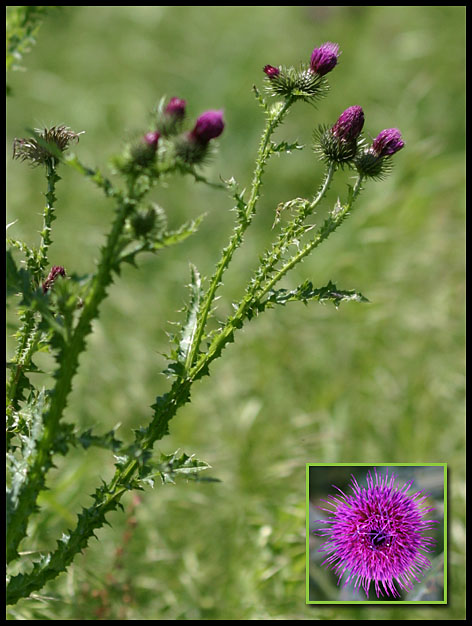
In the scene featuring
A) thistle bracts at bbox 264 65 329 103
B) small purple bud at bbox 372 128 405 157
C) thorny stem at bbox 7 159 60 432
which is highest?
thistle bracts at bbox 264 65 329 103

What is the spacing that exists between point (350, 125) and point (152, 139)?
472 mm

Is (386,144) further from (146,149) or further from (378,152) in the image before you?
(146,149)

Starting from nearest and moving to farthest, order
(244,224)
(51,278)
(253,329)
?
1. (244,224)
2. (51,278)
3. (253,329)

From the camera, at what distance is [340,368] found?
3939 millimetres

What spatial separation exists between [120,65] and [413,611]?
535cm

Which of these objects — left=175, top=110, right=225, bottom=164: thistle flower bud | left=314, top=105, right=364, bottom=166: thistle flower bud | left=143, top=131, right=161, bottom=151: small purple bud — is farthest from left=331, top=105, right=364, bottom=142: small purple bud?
left=143, top=131, right=161, bottom=151: small purple bud

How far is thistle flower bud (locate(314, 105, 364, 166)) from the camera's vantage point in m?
1.52

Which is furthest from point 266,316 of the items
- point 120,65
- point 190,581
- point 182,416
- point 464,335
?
point 120,65

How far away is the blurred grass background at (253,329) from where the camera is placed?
2750 millimetres

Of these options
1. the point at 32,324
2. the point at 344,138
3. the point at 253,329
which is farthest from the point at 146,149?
the point at 253,329

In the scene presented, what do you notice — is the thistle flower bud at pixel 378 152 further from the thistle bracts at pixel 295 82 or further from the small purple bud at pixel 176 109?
the small purple bud at pixel 176 109

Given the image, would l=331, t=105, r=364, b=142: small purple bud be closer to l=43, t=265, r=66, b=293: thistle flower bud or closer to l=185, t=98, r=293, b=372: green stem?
l=185, t=98, r=293, b=372: green stem

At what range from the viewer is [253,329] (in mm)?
4004
